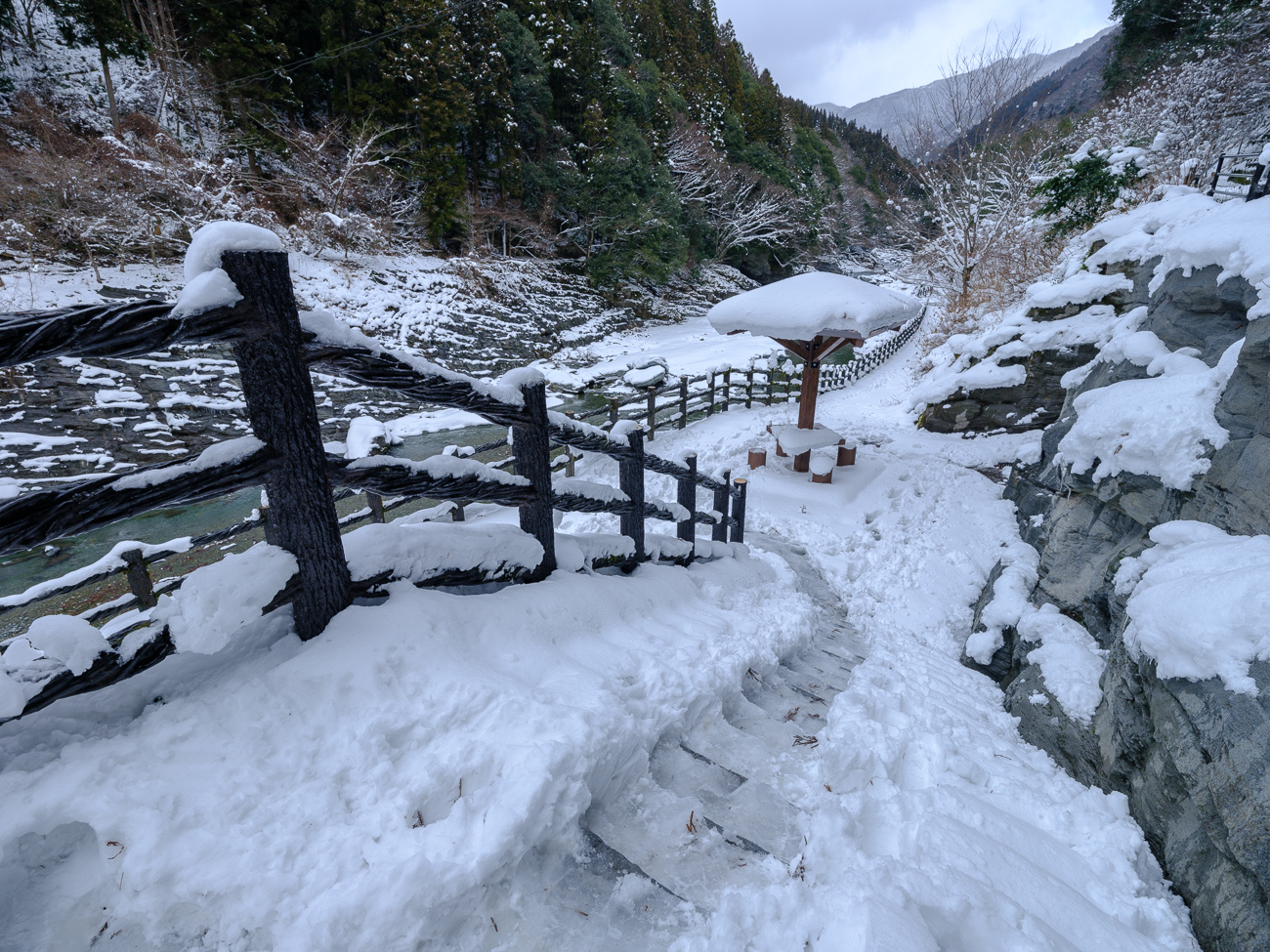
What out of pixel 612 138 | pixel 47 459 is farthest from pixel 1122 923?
pixel 612 138

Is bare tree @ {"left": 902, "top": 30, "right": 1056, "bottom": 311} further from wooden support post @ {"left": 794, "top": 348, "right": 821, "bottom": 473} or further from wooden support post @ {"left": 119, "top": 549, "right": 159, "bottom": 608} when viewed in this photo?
wooden support post @ {"left": 119, "top": 549, "right": 159, "bottom": 608}

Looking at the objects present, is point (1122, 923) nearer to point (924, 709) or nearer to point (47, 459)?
point (924, 709)

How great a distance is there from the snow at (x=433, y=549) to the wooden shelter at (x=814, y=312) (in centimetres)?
530

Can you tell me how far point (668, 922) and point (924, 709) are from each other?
2.08 meters

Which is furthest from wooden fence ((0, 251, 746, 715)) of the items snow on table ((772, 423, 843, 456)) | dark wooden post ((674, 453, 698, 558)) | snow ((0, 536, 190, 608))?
snow on table ((772, 423, 843, 456))

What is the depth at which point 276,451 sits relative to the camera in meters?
1.41

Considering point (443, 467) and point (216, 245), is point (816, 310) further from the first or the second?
point (216, 245)

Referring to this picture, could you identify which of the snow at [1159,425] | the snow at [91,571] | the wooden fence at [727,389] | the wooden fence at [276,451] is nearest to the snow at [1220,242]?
the snow at [1159,425]

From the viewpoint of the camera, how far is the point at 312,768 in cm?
122

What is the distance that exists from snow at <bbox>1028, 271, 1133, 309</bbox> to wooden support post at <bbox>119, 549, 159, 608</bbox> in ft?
36.2

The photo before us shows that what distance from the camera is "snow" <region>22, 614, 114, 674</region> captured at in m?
1.12

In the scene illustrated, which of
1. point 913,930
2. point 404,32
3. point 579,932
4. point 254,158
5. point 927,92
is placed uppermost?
point 404,32

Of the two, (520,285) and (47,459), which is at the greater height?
(520,285)

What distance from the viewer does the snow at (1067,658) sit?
9.16 ft
